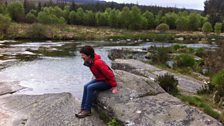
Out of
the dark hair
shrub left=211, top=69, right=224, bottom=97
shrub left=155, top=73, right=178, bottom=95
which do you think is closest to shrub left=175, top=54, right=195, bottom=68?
shrub left=211, top=69, right=224, bottom=97

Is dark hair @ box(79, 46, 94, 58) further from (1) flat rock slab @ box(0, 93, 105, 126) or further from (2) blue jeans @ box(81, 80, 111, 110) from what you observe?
(1) flat rock slab @ box(0, 93, 105, 126)

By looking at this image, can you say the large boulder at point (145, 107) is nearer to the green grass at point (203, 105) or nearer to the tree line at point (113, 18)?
the green grass at point (203, 105)

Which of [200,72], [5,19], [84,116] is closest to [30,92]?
[84,116]

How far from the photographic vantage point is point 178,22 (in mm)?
142875

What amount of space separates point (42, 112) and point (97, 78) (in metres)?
3.35

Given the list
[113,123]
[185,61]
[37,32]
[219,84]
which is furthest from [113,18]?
[113,123]

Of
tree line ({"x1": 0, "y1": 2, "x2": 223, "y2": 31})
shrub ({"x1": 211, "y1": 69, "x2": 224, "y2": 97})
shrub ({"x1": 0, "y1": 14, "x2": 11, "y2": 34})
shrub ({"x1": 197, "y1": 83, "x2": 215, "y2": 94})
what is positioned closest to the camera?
shrub ({"x1": 211, "y1": 69, "x2": 224, "y2": 97})

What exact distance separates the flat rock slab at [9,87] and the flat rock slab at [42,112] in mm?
3399

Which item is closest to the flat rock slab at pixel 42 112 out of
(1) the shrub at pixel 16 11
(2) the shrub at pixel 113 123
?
(2) the shrub at pixel 113 123

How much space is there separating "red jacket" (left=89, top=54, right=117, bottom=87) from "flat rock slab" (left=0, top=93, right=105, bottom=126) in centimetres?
144

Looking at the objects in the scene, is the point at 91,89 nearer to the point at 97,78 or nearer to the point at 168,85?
the point at 97,78

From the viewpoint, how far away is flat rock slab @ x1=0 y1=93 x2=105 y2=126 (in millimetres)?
12984

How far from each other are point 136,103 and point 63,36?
8357cm

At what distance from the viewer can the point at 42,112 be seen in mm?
14797
